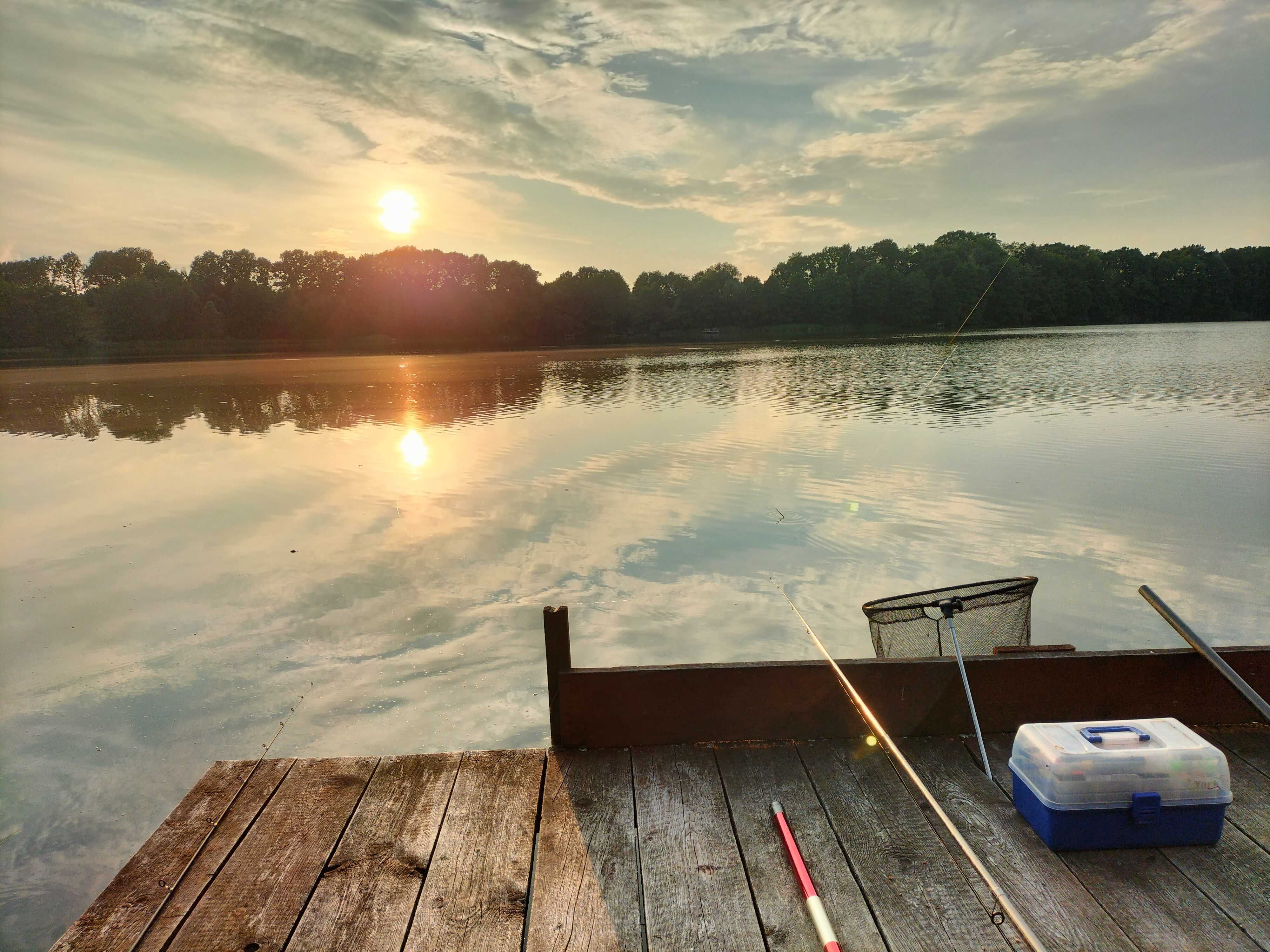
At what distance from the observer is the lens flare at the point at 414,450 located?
13562 millimetres

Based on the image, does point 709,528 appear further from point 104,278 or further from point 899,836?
point 104,278

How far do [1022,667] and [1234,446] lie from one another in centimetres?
1367

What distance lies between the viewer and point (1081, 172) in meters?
16.4

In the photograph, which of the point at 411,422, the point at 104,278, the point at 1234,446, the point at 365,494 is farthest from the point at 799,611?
the point at 104,278

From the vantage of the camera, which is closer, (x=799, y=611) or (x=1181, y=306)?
(x=799, y=611)

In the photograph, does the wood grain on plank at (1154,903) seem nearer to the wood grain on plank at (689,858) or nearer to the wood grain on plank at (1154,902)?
the wood grain on plank at (1154,902)

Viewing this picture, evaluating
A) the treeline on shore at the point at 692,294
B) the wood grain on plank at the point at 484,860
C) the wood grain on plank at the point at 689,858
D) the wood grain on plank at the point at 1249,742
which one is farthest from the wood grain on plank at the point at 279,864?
the treeline on shore at the point at 692,294

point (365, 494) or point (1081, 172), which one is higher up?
point (1081, 172)

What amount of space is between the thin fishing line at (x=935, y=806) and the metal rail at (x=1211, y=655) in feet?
3.81

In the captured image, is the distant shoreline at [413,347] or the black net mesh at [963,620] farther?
the distant shoreline at [413,347]

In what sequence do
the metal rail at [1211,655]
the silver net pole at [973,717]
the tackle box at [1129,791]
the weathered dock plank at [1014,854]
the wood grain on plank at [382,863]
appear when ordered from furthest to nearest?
the silver net pole at [973,717] → the metal rail at [1211,655] → the tackle box at [1129,791] → the wood grain on plank at [382,863] → the weathered dock plank at [1014,854]

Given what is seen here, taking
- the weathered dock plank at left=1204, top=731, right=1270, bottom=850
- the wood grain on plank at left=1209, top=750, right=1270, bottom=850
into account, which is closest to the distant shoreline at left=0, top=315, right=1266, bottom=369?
the weathered dock plank at left=1204, top=731, right=1270, bottom=850

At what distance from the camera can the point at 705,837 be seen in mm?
2773

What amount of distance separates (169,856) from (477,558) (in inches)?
212
